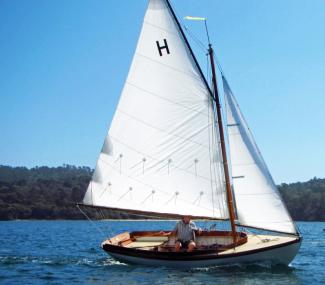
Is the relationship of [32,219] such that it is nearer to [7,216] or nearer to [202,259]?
[7,216]

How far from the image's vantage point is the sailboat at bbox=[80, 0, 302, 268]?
26.8 m

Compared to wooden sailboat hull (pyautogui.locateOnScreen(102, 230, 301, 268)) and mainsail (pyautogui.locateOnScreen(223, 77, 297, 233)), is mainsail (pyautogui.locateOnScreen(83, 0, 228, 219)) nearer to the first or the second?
mainsail (pyautogui.locateOnScreen(223, 77, 297, 233))

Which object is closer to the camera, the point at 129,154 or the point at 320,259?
the point at 129,154

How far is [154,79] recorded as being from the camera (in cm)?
2839

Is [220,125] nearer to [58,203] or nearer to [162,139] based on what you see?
[162,139]

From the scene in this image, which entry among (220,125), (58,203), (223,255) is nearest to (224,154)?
(220,125)

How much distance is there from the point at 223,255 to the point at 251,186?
12.0 ft

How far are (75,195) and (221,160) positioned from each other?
149 m

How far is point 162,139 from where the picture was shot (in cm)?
2798

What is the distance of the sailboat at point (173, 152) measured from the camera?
26.8 meters

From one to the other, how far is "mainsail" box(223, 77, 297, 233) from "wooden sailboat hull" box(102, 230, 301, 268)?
2.94 ft

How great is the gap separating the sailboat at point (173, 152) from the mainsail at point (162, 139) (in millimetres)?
50

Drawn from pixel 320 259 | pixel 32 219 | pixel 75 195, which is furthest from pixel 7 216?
pixel 320 259

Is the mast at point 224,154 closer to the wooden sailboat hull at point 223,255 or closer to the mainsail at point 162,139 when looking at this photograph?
the mainsail at point 162,139
